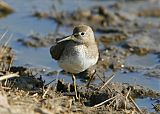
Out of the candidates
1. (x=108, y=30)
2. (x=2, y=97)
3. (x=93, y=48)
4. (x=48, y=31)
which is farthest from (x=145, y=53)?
(x=2, y=97)

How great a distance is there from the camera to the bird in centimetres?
816

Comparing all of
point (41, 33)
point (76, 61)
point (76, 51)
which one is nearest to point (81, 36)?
point (76, 51)

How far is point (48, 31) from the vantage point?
42.4ft

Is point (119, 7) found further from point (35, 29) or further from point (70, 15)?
point (35, 29)

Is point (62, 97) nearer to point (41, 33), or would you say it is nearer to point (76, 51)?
point (76, 51)

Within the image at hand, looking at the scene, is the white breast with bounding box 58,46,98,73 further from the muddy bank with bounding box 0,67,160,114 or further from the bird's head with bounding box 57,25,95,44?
the muddy bank with bounding box 0,67,160,114

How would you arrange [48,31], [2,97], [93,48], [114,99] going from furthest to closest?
[48,31] → [93,48] → [114,99] → [2,97]

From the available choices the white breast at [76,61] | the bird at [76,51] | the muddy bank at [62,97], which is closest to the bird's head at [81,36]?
the bird at [76,51]

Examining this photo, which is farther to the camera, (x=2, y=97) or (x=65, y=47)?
(x=65, y=47)

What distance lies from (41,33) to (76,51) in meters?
4.48

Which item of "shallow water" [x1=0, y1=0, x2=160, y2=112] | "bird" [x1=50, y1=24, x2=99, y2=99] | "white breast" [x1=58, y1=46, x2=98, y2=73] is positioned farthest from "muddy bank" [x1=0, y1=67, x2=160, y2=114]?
"shallow water" [x1=0, y1=0, x2=160, y2=112]

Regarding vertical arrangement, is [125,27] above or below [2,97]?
above

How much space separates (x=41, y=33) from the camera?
12609mm

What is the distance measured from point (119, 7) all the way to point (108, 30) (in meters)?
2.02
